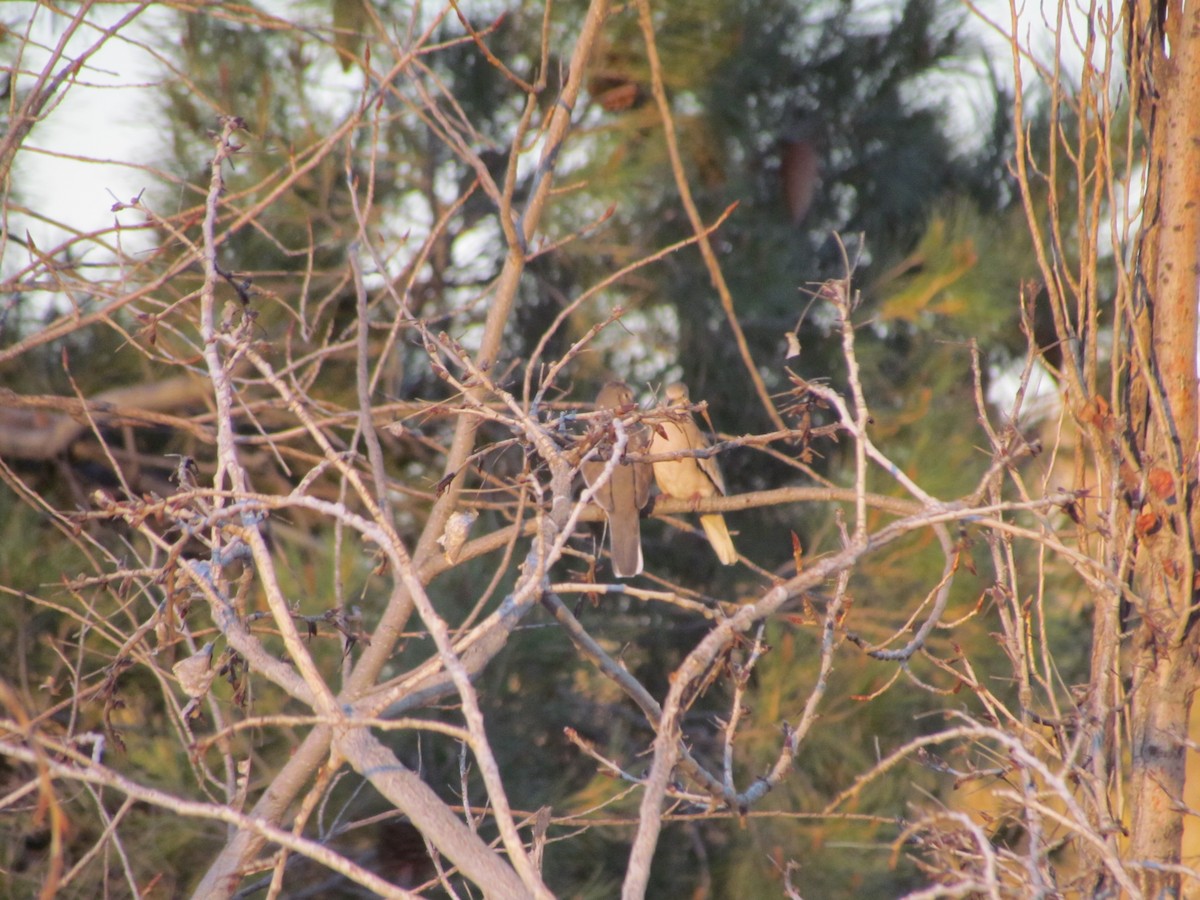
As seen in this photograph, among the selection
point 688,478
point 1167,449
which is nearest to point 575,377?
point 688,478

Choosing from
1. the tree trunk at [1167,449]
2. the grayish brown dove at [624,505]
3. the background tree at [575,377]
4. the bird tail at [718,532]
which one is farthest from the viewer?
the bird tail at [718,532]

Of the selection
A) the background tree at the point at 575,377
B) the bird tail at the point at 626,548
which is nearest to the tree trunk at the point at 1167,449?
the background tree at the point at 575,377

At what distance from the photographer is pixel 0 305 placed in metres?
3.53

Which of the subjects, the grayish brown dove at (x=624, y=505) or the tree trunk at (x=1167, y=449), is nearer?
the tree trunk at (x=1167, y=449)

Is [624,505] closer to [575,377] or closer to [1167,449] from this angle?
[575,377]

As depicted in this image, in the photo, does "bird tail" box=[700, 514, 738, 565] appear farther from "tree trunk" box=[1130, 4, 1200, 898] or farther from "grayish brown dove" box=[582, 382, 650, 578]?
"tree trunk" box=[1130, 4, 1200, 898]

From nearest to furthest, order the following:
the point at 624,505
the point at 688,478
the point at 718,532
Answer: the point at 624,505, the point at 718,532, the point at 688,478

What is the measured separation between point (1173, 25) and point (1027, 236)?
248 centimetres

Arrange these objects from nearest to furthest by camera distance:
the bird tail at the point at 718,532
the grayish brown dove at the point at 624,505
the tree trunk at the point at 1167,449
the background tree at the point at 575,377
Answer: the tree trunk at the point at 1167,449 → the background tree at the point at 575,377 → the grayish brown dove at the point at 624,505 → the bird tail at the point at 718,532

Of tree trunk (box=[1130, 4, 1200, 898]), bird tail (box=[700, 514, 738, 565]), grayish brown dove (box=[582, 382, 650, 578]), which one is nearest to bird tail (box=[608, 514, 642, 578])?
grayish brown dove (box=[582, 382, 650, 578])

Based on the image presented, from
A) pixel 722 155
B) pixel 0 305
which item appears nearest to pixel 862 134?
pixel 722 155

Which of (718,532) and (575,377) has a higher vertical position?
(575,377)

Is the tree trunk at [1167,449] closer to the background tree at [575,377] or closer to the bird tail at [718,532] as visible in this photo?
the background tree at [575,377]

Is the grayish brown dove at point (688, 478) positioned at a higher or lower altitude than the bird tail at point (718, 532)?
higher
